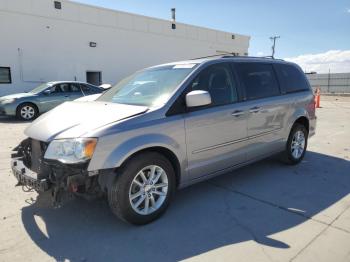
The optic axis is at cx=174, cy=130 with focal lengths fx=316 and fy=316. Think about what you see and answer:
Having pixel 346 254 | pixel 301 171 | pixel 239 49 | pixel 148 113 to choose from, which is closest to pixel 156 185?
pixel 148 113

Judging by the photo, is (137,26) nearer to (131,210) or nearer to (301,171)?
(301,171)

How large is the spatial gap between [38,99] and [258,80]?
948 centimetres

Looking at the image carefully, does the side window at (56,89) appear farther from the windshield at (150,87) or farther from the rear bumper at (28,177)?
the rear bumper at (28,177)

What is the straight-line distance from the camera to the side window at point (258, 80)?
4.64 m

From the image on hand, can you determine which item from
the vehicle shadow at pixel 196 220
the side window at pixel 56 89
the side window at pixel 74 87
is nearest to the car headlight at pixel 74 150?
the vehicle shadow at pixel 196 220

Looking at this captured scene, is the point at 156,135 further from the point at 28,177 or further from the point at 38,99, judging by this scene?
the point at 38,99

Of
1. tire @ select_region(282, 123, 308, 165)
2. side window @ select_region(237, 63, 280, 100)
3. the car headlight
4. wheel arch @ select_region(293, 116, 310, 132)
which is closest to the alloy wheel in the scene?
the car headlight

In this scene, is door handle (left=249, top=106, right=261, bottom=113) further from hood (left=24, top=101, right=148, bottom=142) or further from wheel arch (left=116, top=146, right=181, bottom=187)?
hood (left=24, top=101, right=148, bottom=142)

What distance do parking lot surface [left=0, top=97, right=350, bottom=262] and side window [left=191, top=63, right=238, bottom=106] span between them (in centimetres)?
132

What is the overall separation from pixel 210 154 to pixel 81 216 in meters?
1.74

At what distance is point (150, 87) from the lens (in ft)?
13.7

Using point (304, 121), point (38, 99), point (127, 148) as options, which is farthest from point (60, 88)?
point (127, 148)

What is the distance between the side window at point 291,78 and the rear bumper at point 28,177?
405cm

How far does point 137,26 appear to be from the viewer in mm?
21328
